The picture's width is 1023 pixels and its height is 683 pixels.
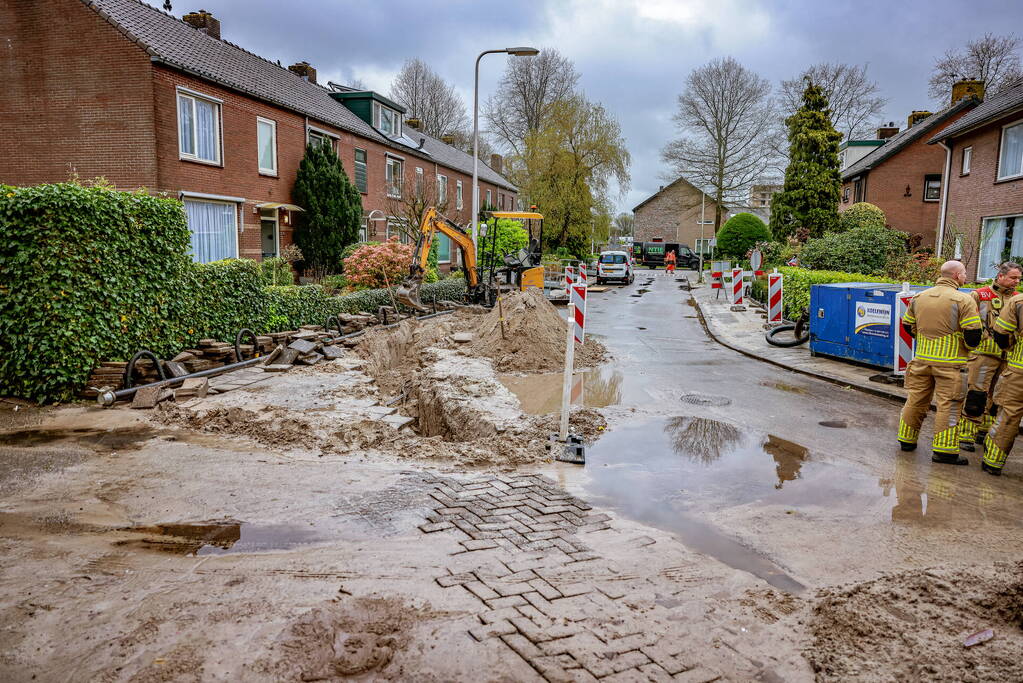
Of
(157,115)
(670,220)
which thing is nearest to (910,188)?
(157,115)

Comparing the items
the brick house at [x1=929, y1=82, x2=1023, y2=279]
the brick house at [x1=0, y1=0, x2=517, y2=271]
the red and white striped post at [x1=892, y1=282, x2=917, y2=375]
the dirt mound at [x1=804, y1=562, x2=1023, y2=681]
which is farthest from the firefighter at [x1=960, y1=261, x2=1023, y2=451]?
the brick house at [x1=0, y1=0, x2=517, y2=271]

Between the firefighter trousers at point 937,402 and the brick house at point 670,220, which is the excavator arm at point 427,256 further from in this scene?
the brick house at point 670,220

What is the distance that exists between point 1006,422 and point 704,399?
3.66 m

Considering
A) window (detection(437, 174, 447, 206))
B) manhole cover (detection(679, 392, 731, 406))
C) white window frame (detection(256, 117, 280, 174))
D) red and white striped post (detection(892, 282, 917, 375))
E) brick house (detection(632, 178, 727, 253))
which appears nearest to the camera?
manhole cover (detection(679, 392, 731, 406))

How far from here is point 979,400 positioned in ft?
22.9

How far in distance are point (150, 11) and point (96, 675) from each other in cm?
2161

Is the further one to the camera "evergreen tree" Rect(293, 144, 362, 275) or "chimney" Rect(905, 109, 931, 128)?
"chimney" Rect(905, 109, 931, 128)

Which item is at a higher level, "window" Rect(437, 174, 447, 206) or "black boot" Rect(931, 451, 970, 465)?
"window" Rect(437, 174, 447, 206)

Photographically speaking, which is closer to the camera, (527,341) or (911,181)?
(527,341)

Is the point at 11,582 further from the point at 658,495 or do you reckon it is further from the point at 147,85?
the point at 147,85

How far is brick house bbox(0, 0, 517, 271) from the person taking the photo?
1633cm

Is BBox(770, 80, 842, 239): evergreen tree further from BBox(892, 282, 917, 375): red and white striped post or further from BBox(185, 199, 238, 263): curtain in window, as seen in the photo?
BBox(185, 199, 238, 263): curtain in window

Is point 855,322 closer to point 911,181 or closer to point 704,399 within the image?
point 704,399

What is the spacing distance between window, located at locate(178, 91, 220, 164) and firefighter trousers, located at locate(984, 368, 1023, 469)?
17700mm
